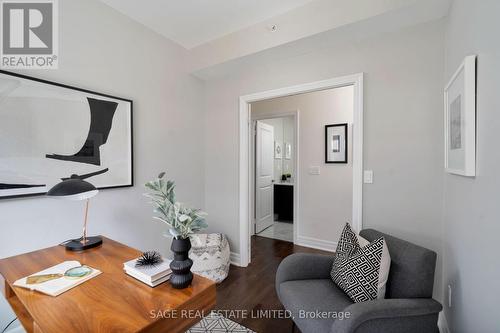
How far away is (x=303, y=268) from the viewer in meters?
1.64

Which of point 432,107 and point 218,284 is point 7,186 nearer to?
point 218,284

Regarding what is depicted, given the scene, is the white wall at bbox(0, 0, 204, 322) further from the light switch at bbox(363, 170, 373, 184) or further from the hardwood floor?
the light switch at bbox(363, 170, 373, 184)

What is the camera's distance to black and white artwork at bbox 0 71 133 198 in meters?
1.46

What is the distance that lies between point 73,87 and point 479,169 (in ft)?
8.62

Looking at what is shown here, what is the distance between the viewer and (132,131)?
2.15 meters

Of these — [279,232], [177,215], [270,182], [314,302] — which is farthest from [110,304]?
[270,182]

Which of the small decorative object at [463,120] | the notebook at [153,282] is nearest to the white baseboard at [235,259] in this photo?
the notebook at [153,282]

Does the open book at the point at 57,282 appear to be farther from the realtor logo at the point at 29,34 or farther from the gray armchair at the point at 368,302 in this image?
the realtor logo at the point at 29,34

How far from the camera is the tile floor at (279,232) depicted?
393 cm

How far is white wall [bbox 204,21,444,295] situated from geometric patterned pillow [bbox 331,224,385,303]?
0.62m

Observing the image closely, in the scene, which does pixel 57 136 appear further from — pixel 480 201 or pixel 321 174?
pixel 321 174

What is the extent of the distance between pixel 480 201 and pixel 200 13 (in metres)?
2.49

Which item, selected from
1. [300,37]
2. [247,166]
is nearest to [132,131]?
[247,166]

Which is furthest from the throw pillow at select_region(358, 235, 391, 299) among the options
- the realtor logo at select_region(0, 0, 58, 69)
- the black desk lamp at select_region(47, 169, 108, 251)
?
the realtor logo at select_region(0, 0, 58, 69)
